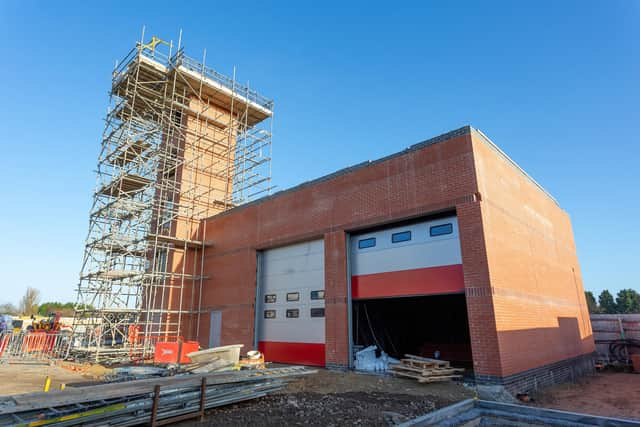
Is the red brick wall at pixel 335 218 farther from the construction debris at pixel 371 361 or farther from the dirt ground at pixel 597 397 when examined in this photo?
the dirt ground at pixel 597 397

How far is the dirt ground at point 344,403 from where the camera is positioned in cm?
746

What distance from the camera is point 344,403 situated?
29.6 ft

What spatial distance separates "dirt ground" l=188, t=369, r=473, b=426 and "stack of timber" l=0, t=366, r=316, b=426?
0.40 meters

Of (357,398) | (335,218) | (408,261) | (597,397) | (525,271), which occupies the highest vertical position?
(335,218)

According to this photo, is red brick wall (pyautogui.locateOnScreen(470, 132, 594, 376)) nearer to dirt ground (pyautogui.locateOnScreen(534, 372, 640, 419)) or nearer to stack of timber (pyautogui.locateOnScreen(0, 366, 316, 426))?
dirt ground (pyautogui.locateOnScreen(534, 372, 640, 419))

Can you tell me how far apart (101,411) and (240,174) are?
924 inches

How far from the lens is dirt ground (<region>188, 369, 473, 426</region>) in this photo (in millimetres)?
7457

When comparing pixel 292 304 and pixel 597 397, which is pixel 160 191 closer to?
pixel 292 304

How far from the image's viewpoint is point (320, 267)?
16500 millimetres

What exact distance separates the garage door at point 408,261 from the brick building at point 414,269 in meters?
0.04

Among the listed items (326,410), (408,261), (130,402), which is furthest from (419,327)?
(130,402)

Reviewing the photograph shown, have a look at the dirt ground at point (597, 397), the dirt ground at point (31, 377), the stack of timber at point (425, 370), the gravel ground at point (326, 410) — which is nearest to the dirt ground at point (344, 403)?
the gravel ground at point (326, 410)

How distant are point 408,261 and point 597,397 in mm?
7293

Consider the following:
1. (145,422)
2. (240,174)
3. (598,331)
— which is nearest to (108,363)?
(145,422)
